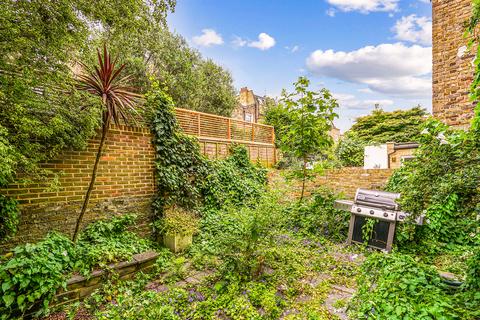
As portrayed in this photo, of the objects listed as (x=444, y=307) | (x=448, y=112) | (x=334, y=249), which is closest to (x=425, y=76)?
(x=448, y=112)

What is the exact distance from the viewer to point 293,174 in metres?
6.03

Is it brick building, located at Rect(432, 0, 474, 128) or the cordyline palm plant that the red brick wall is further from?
brick building, located at Rect(432, 0, 474, 128)

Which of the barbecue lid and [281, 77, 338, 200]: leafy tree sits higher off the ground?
[281, 77, 338, 200]: leafy tree

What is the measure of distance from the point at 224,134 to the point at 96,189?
5528 millimetres

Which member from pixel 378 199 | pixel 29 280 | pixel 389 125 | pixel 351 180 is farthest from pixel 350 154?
pixel 29 280

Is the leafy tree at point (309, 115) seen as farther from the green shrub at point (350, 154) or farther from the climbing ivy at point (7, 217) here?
the green shrub at point (350, 154)

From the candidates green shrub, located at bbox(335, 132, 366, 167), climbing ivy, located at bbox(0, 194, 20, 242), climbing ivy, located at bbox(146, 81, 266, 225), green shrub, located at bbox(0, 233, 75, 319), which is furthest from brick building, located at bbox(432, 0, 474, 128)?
climbing ivy, located at bbox(0, 194, 20, 242)

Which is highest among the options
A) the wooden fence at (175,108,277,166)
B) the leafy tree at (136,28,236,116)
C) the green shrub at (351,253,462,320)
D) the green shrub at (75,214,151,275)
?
the leafy tree at (136,28,236,116)

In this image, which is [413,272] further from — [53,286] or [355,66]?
[355,66]

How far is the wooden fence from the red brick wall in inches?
105

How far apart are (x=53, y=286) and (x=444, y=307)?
11.8ft

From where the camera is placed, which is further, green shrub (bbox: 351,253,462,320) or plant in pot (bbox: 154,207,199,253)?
plant in pot (bbox: 154,207,199,253)

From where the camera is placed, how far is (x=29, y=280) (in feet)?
7.67

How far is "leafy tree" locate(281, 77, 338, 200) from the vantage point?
18.4ft
